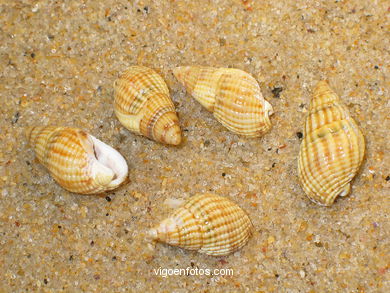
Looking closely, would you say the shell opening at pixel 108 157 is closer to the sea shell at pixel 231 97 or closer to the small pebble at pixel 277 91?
the sea shell at pixel 231 97

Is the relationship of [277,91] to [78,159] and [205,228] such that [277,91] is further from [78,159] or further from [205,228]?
[78,159]

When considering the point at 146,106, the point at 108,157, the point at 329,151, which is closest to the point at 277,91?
the point at 329,151

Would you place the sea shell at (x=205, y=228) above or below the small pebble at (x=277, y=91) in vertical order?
below

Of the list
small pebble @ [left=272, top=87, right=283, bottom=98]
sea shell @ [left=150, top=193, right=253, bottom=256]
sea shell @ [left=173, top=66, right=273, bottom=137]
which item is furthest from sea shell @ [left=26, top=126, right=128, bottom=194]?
small pebble @ [left=272, top=87, right=283, bottom=98]

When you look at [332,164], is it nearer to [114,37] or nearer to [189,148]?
[189,148]

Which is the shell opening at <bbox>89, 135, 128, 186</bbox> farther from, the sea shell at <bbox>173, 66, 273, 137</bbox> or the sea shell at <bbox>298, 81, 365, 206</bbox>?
the sea shell at <bbox>298, 81, 365, 206</bbox>

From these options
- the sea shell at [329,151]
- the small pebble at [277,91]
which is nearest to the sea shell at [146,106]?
the small pebble at [277,91]
